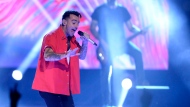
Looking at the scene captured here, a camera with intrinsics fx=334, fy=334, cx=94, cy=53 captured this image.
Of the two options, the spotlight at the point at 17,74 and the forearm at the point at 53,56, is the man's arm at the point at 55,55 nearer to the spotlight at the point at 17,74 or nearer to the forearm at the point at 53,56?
the forearm at the point at 53,56

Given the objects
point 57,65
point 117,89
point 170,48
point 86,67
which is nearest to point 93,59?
point 86,67

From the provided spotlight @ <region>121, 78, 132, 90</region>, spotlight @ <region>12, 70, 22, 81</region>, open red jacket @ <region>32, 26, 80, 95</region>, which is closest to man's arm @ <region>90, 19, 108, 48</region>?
spotlight @ <region>121, 78, 132, 90</region>

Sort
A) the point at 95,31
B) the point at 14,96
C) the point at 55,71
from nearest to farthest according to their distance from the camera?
1. the point at 55,71
2. the point at 95,31
3. the point at 14,96

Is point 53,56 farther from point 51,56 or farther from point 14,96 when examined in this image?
point 14,96

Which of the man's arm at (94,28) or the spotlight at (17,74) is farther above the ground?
the man's arm at (94,28)

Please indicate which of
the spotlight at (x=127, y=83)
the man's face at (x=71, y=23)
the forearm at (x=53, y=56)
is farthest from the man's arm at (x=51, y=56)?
the spotlight at (x=127, y=83)

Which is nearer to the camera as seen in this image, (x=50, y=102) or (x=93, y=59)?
(x=50, y=102)

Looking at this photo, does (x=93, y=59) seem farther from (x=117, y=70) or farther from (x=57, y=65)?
(x=57, y=65)

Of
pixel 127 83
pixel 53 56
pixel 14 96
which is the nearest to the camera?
pixel 53 56

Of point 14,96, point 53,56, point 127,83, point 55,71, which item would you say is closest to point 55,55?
point 53,56

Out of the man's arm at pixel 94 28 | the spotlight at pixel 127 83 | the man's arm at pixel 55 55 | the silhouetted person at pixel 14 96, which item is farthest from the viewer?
the silhouetted person at pixel 14 96

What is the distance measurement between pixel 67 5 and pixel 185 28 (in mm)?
2119

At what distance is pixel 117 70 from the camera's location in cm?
577

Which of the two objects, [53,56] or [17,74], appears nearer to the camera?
[53,56]
